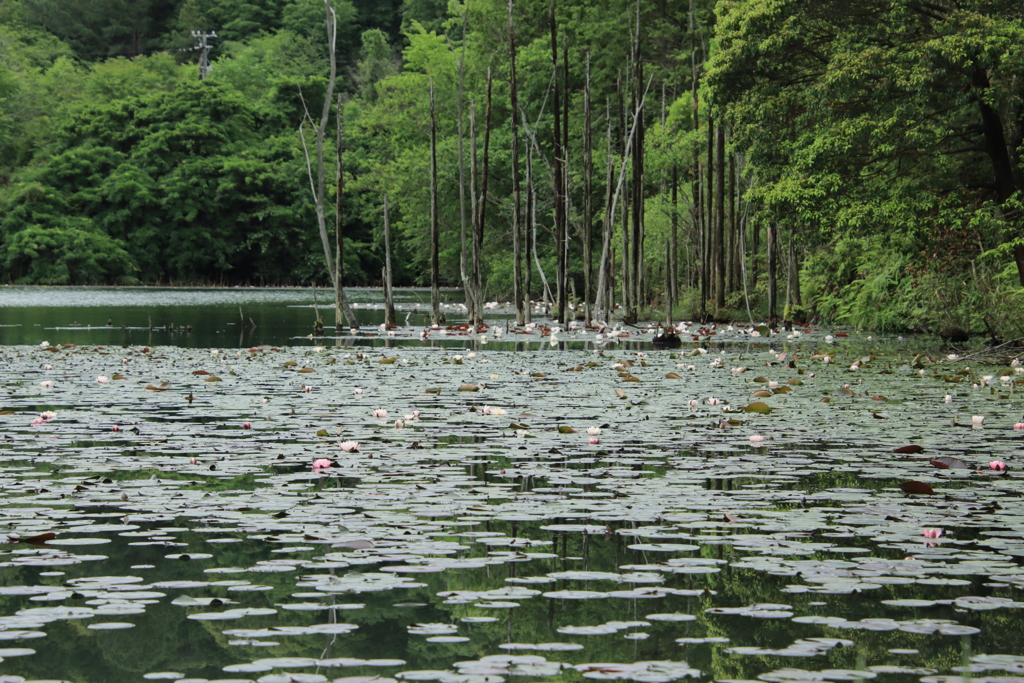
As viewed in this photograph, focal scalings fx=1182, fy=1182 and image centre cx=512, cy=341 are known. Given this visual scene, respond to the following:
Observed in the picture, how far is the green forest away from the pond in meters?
9.28

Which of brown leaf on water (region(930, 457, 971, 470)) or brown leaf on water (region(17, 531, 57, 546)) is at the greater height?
brown leaf on water (region(17, 531, 57, 546))

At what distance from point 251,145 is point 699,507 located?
7532cm

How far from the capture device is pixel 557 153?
30.6 metres

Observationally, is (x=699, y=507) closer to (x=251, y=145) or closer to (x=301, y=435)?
(x=301, y=435)

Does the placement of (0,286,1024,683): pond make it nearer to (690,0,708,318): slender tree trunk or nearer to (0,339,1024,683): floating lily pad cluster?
(0,339,1024,683): floating lily pad cluster

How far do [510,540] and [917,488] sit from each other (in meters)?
2.45

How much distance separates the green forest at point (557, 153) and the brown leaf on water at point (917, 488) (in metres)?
12.2

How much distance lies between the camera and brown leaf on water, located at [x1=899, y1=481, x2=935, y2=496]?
6.33 m

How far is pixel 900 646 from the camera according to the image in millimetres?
3705

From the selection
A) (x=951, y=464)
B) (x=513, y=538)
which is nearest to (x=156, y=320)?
(x=951, y=464)

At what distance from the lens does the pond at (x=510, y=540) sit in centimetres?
365

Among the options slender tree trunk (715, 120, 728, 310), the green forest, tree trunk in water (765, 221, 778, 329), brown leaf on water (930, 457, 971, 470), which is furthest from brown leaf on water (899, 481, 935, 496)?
slender tree trunk (715, 120, 728, 310)

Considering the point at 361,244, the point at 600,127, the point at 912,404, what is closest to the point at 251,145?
the point at 361,244

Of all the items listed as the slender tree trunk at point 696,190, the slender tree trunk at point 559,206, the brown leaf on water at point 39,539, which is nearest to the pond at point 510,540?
the brown leaf on water at point 39,539
